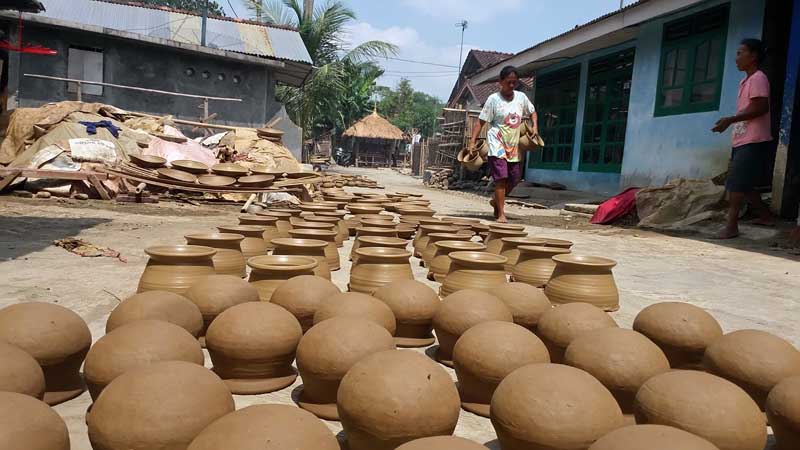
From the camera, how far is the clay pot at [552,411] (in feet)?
5.18

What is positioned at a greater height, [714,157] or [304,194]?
[714,157]

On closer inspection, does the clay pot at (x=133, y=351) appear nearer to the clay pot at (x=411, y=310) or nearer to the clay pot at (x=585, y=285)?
the clay pot at (x=411, y=310)

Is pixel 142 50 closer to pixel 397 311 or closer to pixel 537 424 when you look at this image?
pixel 397 311

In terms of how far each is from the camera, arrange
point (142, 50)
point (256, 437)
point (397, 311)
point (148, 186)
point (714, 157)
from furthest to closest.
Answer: point (142, 50) < point (148, 186) < point (714, 157) < point (397, 311) < point (256, 437)

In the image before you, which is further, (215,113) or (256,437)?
(215,113)

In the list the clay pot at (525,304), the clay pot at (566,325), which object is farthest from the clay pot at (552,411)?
the clay pot at (525,304)

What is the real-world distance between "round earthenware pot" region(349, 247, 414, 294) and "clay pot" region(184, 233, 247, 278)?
0.83 m

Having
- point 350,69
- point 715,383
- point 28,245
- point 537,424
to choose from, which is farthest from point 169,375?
point 350,69

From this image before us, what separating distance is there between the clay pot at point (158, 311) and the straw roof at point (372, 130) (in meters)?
34.1

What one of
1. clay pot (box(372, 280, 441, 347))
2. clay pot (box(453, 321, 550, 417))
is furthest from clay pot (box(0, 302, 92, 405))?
clay pot (box(453, 321, 550, 417))

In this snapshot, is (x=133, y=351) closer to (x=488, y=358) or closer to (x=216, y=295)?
(x=216, y=295)

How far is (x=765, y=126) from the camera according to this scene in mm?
5727

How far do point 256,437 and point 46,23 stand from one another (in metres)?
Answer: 13.6

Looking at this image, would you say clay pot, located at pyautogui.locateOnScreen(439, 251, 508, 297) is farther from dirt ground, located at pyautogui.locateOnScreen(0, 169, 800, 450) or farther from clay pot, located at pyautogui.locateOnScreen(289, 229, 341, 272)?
clay pot, located at pyautogui.locateOnScreen(289, 229, 341, 272)
